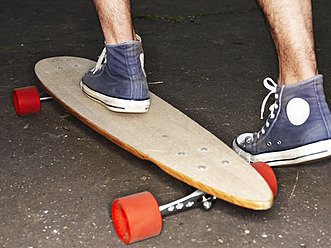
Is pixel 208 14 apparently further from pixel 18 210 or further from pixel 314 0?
pixel 18 210

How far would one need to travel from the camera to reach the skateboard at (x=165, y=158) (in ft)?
4.62

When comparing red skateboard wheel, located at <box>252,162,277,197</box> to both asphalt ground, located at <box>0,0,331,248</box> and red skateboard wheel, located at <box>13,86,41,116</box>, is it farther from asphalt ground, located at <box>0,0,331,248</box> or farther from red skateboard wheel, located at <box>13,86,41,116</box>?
red skateboard wheel, located at <box>13,86,41,116</box>

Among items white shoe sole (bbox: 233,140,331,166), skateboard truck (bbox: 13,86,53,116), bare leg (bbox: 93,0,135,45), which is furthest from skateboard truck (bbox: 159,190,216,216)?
skateboard truck (bbox: 13,86,53,116)

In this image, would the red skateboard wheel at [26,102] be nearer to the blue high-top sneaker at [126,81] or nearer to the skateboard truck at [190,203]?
the blue high-top sneaker at [126,81]

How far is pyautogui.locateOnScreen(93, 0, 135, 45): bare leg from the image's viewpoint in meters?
1.98

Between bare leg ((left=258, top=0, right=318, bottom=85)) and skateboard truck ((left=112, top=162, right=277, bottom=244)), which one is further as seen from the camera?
bare leg ((left=258, top=0, right=318, bottom=85))

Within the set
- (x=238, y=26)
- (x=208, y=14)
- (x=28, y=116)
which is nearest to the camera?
(x=28, y=116)

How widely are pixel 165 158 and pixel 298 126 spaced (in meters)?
0.49

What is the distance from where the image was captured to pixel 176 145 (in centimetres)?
171

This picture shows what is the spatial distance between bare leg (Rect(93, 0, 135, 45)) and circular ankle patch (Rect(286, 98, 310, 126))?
713mm

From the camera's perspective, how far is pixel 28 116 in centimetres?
230

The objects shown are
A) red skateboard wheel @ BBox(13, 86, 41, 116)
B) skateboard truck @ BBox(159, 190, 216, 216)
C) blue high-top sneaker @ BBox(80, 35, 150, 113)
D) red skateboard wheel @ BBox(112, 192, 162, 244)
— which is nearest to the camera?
red skateboard wheel @ BBox(112, 192, 162, 244)

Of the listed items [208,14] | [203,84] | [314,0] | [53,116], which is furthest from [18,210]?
[314,0]

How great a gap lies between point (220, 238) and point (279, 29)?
0.76 meters
